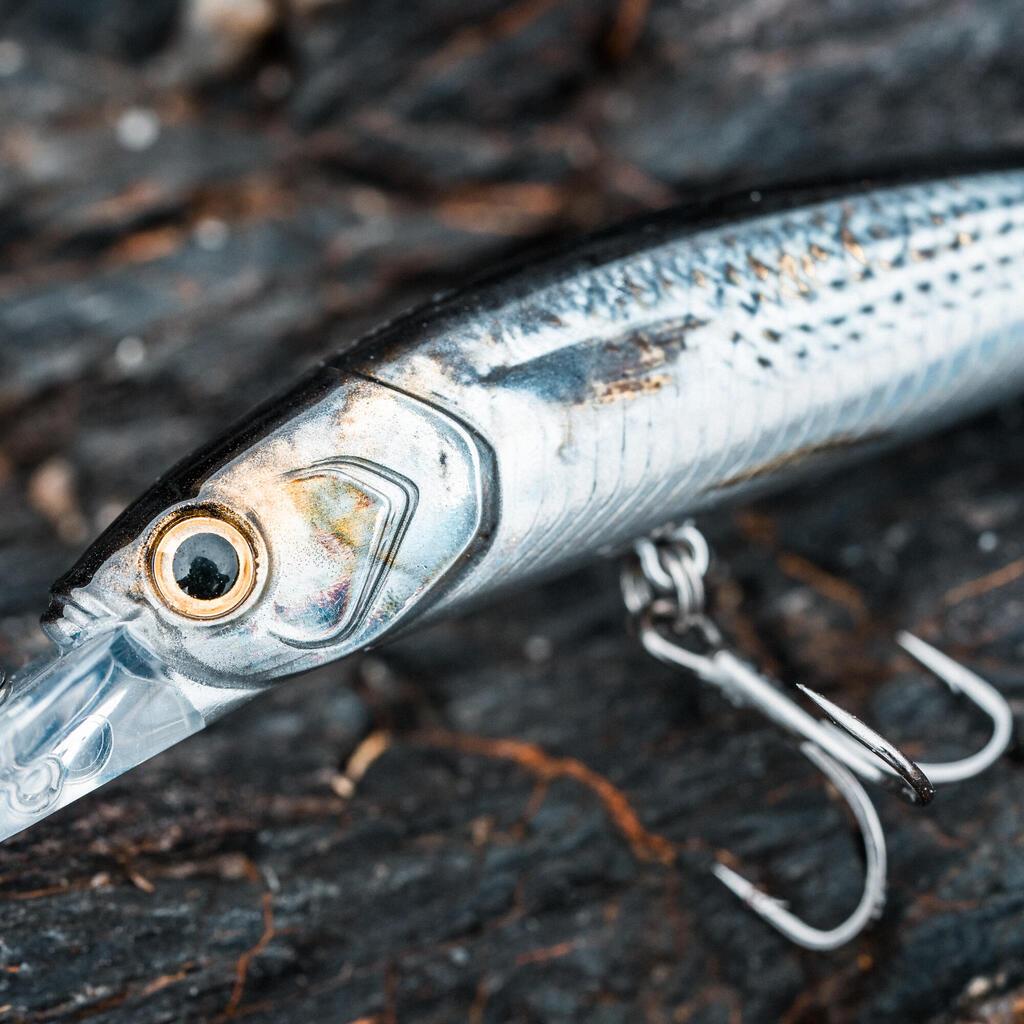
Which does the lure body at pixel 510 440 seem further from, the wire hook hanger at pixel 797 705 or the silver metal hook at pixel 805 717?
the silver metal hook at pixel 805 717

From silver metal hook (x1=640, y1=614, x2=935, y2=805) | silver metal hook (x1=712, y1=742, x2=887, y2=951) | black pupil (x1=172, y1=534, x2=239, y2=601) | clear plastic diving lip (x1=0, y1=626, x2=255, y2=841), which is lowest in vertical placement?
silver metal hook (x1=712, y1=742, x2=887, y2=951)

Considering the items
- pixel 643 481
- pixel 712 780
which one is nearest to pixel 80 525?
pixel 643 481

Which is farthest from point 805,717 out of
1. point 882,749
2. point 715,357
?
point 715,357

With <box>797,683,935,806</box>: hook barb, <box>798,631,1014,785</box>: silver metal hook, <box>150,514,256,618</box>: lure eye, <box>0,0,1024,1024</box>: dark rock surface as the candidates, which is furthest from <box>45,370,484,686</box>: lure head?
<box>798,631,1014,785</box>: silver metal hook

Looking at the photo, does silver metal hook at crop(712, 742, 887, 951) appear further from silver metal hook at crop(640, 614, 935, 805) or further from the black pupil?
the black pupil

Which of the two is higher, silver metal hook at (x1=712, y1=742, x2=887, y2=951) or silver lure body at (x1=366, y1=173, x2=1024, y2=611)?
silver lure body at (x1=366, y1=173, x2=1024, y2=611)

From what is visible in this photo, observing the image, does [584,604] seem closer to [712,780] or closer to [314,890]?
[712,780]

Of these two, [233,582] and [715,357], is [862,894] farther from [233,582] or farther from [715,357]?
[233,582]

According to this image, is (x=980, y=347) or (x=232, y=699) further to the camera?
(x=980, y=347)
